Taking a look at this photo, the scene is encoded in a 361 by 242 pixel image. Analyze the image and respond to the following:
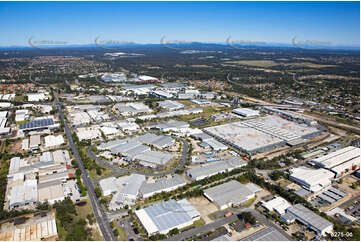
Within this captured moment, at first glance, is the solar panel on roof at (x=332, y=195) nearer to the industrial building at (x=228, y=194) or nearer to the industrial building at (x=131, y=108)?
the industrial building at (x=228, y=194)

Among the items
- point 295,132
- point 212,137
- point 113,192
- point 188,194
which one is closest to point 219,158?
point 212,137

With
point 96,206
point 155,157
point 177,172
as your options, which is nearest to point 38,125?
point 155,157

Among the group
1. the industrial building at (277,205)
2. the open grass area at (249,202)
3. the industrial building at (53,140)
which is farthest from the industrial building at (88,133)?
the industrial building at (277,205)

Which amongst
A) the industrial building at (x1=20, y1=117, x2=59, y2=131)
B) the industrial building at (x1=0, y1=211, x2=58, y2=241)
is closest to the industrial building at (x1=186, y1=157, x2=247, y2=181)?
the industrial building at (x1=0, y1=211, x2=58, y2=241)

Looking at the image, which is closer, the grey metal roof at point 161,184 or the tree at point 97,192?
the tree at point 97,192

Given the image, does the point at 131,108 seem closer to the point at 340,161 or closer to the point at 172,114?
the point at 172,114

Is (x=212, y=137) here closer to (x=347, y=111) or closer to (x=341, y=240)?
(x=341, y=240)

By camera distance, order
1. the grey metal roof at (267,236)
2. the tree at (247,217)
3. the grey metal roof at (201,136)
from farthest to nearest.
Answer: the grey metal roof at (201,136) → the tree at (247,217) → the grey metal roof at (267,236)

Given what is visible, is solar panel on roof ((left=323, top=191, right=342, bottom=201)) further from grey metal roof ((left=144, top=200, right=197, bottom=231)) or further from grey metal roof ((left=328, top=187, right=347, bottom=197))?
grey metal roof ((left=144, top=200, right=197, bottom=231))
